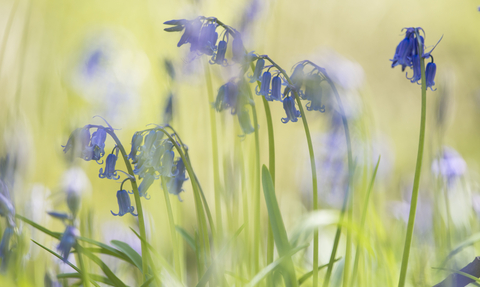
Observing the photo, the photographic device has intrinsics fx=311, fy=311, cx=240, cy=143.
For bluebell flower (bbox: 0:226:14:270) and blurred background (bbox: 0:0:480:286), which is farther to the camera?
blurred background (bbox: 0:0:480:286)

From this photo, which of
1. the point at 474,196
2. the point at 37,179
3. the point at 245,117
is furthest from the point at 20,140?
the point at 474,196

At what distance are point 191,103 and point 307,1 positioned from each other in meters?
1.09

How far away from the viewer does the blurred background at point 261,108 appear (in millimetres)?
948

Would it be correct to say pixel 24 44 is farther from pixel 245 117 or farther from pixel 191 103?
pixel 191 103

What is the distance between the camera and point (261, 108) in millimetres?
1925

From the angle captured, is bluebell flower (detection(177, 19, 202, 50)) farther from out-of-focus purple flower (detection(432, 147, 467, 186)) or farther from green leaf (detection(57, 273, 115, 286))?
out-of-focus purple flower (detection(432, 147, 467, 186))

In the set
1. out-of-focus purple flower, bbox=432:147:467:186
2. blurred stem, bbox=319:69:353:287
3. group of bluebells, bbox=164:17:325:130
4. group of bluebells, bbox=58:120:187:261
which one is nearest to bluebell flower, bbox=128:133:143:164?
group of bluebells, bbox=58:120:187:261

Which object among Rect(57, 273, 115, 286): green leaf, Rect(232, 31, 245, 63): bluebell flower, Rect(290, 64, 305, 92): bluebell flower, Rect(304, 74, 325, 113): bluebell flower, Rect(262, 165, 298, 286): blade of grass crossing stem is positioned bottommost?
Rect(57, 273, 115, 286): green leaf

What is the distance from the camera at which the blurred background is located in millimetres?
948

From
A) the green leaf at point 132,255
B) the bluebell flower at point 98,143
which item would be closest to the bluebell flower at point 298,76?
the bluebell flower at point 98,143

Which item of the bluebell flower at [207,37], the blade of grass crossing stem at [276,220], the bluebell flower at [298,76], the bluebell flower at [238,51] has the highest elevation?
the bluebell flower at [207,37]

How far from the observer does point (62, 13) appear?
1.78m

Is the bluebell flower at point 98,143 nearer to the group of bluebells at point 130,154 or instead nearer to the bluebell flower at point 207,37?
the group of bluebells at point 130,154

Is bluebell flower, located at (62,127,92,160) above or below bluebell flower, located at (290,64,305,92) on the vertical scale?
below
